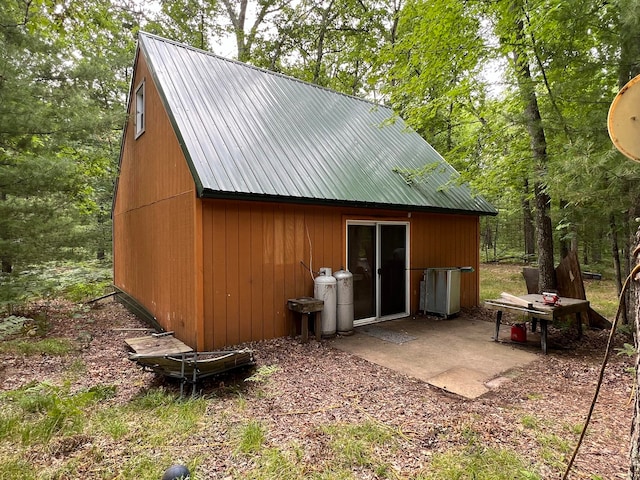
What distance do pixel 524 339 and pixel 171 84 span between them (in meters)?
7.09

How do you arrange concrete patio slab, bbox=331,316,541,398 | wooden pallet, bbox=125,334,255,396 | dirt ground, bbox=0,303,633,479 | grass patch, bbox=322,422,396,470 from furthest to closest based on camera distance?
concrete patio slab, bbox=331,316,541,398, wooden pallet, bbox=125,334,255,396, dirt ground, bbox=0,303,633,479, grass patch, bbox=322,422,396,470

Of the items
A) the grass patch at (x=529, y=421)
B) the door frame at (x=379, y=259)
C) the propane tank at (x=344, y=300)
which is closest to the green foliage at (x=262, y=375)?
the propane tank at (x=344, y=300)

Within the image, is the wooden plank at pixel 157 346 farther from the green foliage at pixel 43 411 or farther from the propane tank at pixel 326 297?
the propane tank at pixel 326 297

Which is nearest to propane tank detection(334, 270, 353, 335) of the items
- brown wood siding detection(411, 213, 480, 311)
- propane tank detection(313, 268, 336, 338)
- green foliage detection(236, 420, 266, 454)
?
propane tank detection(313, 268, 336, 338)

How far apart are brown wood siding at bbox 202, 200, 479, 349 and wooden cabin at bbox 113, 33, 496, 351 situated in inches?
0.7

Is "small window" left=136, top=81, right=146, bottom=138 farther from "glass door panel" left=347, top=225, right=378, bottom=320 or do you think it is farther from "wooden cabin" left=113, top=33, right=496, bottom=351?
"glass door panel" left=347, top=225, right=378, bottom=320

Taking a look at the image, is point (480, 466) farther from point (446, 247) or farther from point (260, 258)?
point (446, 247)

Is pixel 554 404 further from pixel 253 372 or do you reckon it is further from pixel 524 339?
pixel 253 372

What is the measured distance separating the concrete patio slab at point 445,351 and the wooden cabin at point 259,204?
30.3 inches

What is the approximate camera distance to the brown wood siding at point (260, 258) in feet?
16.7

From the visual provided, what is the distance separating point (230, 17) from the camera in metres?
16.7

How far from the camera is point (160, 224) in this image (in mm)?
6379

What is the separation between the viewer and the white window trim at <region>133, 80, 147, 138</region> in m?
7.20

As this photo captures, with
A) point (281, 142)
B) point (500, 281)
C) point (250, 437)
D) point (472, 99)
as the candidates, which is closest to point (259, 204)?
point (281, 142)
